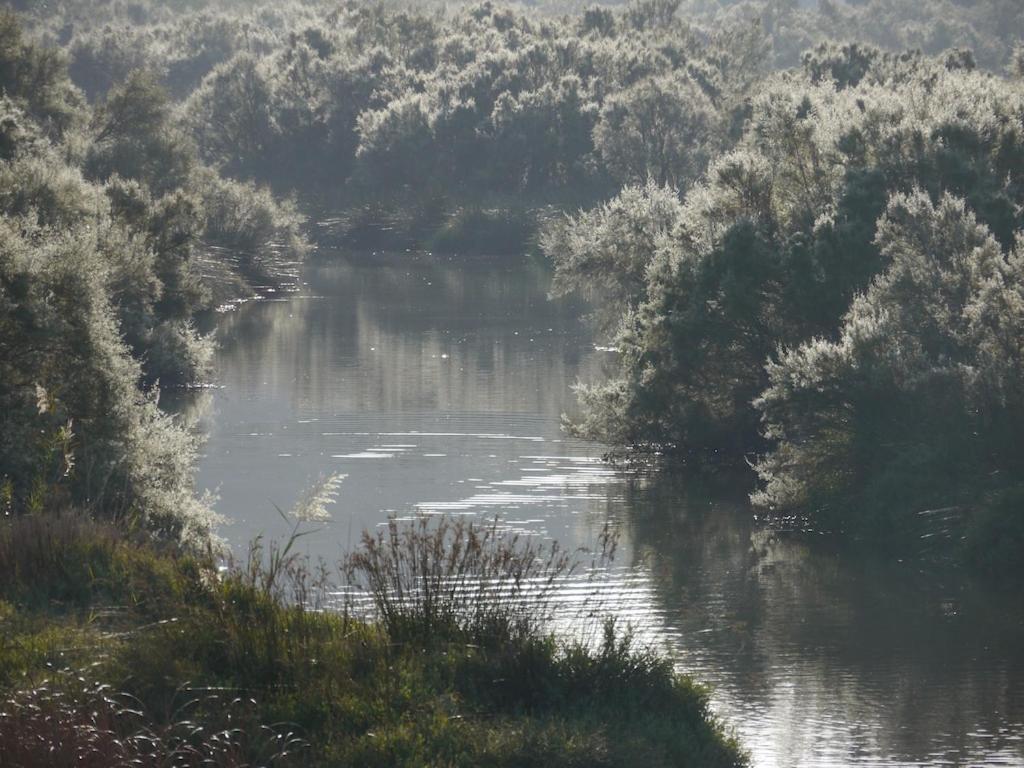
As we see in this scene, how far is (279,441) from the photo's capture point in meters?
36.0

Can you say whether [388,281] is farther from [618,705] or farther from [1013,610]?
[618,705]

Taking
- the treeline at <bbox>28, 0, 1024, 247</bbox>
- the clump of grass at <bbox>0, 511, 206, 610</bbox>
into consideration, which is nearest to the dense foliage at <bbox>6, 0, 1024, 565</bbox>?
the treeline at <bbox>28, 0, 1024, 247</bbox>

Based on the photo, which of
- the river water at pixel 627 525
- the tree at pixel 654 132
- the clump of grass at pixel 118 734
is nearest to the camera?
the clump of grass at pixel 118 734

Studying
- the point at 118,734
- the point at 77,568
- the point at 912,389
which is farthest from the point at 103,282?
the point at 118,734

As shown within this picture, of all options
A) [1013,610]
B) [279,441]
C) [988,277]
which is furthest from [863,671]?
[279,441]

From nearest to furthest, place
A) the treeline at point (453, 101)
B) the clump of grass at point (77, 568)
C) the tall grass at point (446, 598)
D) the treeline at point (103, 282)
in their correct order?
the tall grass at point (446, 598), the clump of grass at point (77, 568), the treeline at point (103, 282), the treeline at point (453, 101)

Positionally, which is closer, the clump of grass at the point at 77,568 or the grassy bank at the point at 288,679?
the grassy bank at the point at 288,679

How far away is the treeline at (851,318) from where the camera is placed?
26.1 m

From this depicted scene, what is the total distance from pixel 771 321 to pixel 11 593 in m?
20.2

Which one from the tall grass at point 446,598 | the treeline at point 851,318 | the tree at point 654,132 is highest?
the tree at point 654,132

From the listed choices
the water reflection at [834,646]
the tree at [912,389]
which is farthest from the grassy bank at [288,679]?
the tree at [912,389]

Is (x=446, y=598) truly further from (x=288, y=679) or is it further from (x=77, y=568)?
(x=77, y=568)

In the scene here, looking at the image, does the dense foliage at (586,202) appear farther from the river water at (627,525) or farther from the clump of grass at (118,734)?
the clump of grass at (118,734)

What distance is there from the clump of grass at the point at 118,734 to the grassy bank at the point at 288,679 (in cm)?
2
